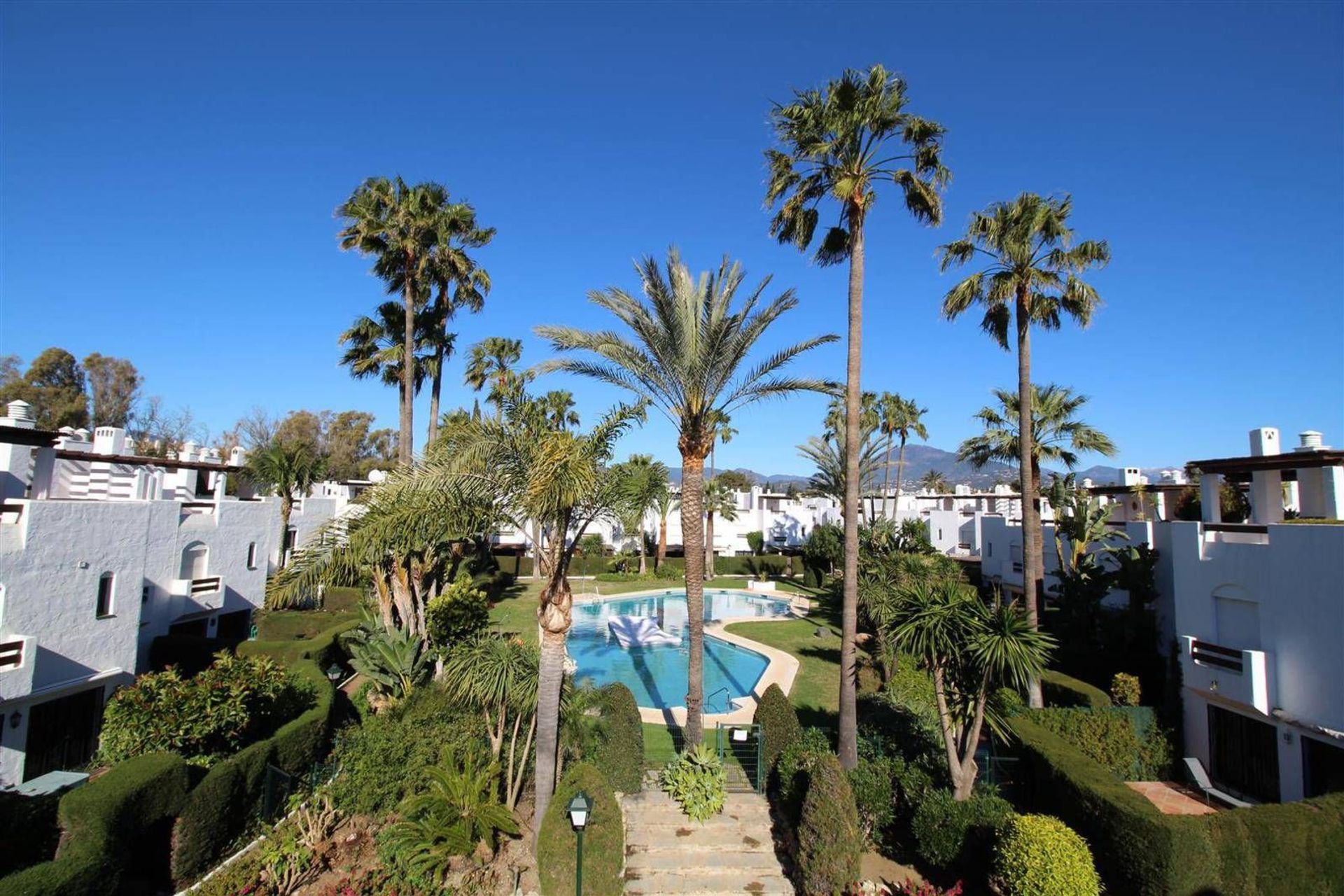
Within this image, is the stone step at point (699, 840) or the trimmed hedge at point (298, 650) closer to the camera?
the stone step at point (699, 840)

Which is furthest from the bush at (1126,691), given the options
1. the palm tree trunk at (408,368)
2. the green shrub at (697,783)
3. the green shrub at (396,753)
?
the palm tree trunk at (408,368)

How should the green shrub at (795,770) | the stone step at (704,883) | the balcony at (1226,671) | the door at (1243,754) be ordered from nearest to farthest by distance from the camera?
1. the stone step at (704,883)
2. the green shrub at (795,770)
3. the balcony at (1226,671)
4. the door at (1243,754)

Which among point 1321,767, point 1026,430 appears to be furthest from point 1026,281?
point 1321,767

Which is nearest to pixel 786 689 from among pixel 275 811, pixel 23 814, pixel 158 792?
pixel 275 811

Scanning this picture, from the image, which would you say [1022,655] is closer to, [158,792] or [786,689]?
[786,689]

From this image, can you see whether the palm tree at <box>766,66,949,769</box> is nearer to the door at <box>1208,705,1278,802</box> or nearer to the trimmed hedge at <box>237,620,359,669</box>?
the door at <box>1208,705,1278,802</box>

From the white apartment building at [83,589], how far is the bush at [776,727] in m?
13.5

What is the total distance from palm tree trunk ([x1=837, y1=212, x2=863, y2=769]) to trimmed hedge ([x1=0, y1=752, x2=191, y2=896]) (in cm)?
1104

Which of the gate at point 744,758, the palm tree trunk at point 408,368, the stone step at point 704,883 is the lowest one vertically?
the stone step at point 704,883

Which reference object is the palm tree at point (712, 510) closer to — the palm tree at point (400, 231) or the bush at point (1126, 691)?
the palm tree at point (400, 231)

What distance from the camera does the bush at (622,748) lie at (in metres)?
12.5

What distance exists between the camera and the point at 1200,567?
46.8 feet

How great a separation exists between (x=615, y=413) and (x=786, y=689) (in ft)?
41.4

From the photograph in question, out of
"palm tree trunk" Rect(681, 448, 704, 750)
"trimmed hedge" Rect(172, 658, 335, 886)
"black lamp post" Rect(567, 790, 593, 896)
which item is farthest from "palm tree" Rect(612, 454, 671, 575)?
"trimmed hedge" Rect(172, 658, 335, 886)
